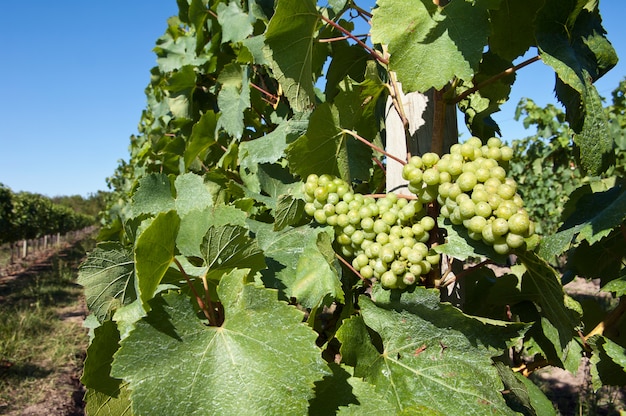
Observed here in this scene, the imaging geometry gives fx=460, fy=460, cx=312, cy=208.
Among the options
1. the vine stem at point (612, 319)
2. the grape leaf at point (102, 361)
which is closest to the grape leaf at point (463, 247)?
the vine stem at point (612, 319)

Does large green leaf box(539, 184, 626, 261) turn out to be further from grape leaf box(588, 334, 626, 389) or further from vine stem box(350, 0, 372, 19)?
vine stem box(350, 0, 372, 19)

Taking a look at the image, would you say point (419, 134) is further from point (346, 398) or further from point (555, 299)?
point (346, 398)

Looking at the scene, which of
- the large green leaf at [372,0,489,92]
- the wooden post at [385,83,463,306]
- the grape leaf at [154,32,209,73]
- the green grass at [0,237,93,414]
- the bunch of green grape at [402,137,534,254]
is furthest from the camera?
the green grass at [0,237,93,414]

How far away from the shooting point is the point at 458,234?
99 cm

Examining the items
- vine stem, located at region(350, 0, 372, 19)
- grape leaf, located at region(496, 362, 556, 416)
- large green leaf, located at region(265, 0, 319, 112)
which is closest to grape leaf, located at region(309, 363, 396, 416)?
grape leaf, located at region(496, 362, 556, 416)

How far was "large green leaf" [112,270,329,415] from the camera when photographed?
0.88 metres

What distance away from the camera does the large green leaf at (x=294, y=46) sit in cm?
121

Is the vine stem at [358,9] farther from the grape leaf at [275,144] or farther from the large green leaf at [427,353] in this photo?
the large green leaf at [427,353]

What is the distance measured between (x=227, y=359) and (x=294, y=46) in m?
0.87

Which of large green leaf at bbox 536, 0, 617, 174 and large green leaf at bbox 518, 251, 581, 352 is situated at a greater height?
large green leaf at bbox 536, 0, 617, 174

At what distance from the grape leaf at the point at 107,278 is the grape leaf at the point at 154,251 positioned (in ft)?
0.92

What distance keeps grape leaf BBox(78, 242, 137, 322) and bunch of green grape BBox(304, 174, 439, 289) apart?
1.78 ft

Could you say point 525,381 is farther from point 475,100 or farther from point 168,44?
point 168,44

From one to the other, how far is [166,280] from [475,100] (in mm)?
1204
